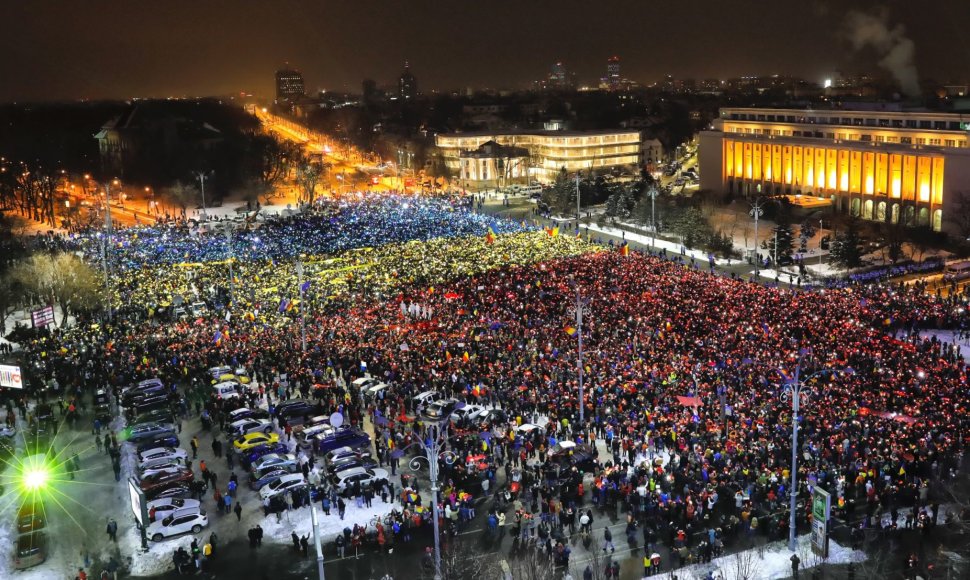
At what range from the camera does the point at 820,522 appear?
16.4 metres

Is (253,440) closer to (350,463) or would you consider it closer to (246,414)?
(246,414)

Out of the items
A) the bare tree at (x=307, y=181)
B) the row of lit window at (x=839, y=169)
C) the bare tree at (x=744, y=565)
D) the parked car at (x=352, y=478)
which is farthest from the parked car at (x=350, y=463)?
the bare tree at (x=307, y=181)

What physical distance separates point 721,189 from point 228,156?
59.7 meters

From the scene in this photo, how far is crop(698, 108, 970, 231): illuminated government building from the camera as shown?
57.1m

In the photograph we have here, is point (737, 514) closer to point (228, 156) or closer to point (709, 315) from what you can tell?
point (709, 315)

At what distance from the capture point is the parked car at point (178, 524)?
18.4 metres

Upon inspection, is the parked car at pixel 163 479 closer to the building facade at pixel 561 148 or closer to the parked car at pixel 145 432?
the parked car at pixel 145 432

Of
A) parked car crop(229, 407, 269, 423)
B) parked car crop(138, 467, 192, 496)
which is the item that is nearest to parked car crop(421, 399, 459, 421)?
parked car crop(229, 407, 269, 423)

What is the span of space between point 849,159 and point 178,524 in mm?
59395

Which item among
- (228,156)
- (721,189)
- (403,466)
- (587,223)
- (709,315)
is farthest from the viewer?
(228,156)

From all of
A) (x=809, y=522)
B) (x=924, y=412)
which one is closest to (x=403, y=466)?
(x=809, y=522)

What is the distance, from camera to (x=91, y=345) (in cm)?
3111

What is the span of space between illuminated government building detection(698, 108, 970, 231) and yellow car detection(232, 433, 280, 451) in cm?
4911

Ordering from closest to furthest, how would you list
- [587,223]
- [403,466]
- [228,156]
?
[403,466]
[587,223]
[228,156]
